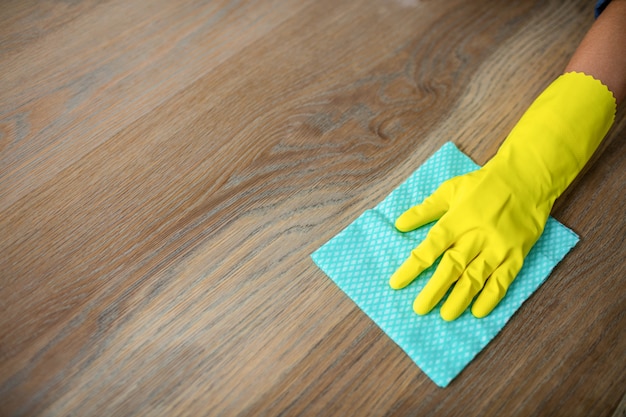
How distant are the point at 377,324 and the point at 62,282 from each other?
17.6 inches

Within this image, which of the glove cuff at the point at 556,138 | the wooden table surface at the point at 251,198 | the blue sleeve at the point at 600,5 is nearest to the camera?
the wooden table surface at the point at 251,198

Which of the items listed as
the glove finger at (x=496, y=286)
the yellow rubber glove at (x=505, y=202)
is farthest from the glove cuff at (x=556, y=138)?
the glove finger at (x=496, y=286)

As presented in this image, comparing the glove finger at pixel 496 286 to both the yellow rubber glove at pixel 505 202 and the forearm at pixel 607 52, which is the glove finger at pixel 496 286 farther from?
the forearm at pixel 607 52

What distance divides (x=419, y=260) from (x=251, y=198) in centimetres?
27

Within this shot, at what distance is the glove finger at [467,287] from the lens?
646mm

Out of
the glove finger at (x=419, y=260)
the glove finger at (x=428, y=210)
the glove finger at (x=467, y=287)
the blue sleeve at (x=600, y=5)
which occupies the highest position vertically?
the blue sleeve at (x=600, y=5)

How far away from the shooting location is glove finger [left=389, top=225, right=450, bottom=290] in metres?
0.66

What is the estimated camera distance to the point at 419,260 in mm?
664

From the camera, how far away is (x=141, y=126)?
2.71ft

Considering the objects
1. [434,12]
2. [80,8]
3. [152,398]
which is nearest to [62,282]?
[152,398]

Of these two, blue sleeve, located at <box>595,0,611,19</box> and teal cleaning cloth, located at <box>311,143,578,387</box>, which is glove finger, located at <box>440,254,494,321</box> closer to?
teal cleaning cloth, located at <box>311,143,578,387</box>

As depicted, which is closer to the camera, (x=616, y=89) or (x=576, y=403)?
(x=576, y=403)

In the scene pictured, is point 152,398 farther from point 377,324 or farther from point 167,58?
point 167,58

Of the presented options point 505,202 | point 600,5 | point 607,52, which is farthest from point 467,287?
point 600,5
